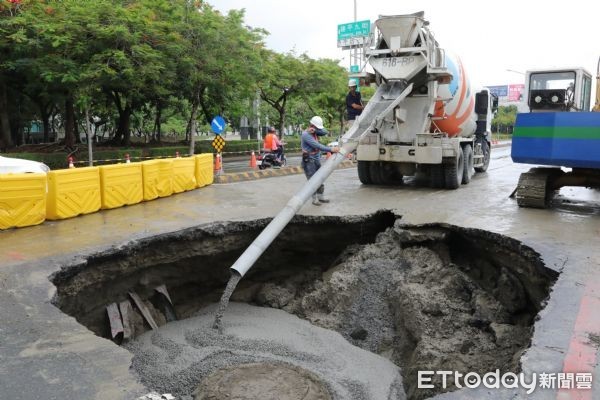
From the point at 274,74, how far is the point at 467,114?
51.1ft

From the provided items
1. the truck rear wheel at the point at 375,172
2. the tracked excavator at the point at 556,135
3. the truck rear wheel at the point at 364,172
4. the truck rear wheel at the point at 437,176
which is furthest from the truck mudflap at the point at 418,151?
the tracked excavator at the point at 556,135

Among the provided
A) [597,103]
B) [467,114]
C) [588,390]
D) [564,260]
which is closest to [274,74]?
[467,114]

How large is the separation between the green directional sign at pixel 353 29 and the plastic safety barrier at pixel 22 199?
34305 mm

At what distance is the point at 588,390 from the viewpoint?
122 inches

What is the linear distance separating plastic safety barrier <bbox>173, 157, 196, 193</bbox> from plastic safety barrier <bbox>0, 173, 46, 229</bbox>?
10.5 feet

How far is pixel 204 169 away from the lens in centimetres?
1140

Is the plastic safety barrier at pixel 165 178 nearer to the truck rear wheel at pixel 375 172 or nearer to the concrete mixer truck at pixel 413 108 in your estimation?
the concrete mixer truck at pixel 413 108

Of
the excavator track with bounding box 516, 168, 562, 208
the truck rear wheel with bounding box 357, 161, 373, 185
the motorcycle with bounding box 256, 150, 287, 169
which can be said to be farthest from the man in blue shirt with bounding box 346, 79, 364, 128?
the motorcycle with bounding box 256, 150, 287, 169

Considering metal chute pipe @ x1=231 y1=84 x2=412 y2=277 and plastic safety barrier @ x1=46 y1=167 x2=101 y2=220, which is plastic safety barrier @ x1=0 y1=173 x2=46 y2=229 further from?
metal chute pipe @ x1=231 y1=84 x2=412 y2=277

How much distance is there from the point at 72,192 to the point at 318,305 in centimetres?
432

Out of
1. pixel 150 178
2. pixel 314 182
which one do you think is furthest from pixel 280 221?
pixel 150 178

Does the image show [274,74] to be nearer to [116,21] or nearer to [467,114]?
[116,21]

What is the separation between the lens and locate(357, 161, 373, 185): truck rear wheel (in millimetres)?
11555

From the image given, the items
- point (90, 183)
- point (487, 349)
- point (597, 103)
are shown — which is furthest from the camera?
point (597, 103)
